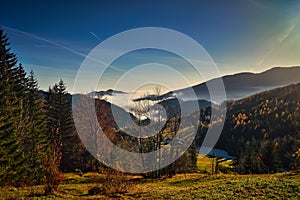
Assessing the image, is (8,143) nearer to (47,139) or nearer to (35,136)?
(35,136)

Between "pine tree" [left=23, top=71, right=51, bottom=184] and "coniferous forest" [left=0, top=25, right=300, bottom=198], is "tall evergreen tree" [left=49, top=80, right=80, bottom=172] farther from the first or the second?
"pine tree" [left=23, top=71, right=51, bottom=184]

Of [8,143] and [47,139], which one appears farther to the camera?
[47,139]

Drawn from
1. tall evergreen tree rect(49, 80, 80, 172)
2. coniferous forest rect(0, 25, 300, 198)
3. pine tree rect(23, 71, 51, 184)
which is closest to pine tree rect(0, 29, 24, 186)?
coniferous forest rect(0, 25, 300, 198)

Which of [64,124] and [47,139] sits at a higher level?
[64,124]

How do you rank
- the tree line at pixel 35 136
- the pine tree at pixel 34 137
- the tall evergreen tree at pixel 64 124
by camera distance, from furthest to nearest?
the tall evergreen tree at pixel 64 124, the pine tree at pixel 34 137, the tree line at pixel 35 136

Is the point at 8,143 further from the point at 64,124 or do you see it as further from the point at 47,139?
the point at 64,124

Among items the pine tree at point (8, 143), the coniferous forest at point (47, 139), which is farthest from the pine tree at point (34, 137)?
the pine tree at point (8, 143)

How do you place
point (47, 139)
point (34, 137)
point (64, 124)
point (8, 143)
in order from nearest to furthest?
point (8, 143), point (34, 137), point (47, 139), point (64, 124)

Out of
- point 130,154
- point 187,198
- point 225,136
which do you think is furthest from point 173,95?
point 225,136

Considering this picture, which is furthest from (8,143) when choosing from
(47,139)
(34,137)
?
(47,139)

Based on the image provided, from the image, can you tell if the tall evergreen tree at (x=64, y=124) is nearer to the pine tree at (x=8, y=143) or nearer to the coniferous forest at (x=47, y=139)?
the coniferous forest at (x=47, y=139)

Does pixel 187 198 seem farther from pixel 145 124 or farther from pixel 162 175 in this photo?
pixel 162 175

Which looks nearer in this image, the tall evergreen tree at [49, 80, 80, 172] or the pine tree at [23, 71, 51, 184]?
the pine tree at [23, 71, 51, 184]

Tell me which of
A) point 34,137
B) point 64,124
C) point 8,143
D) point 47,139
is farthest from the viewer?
point 64,124
